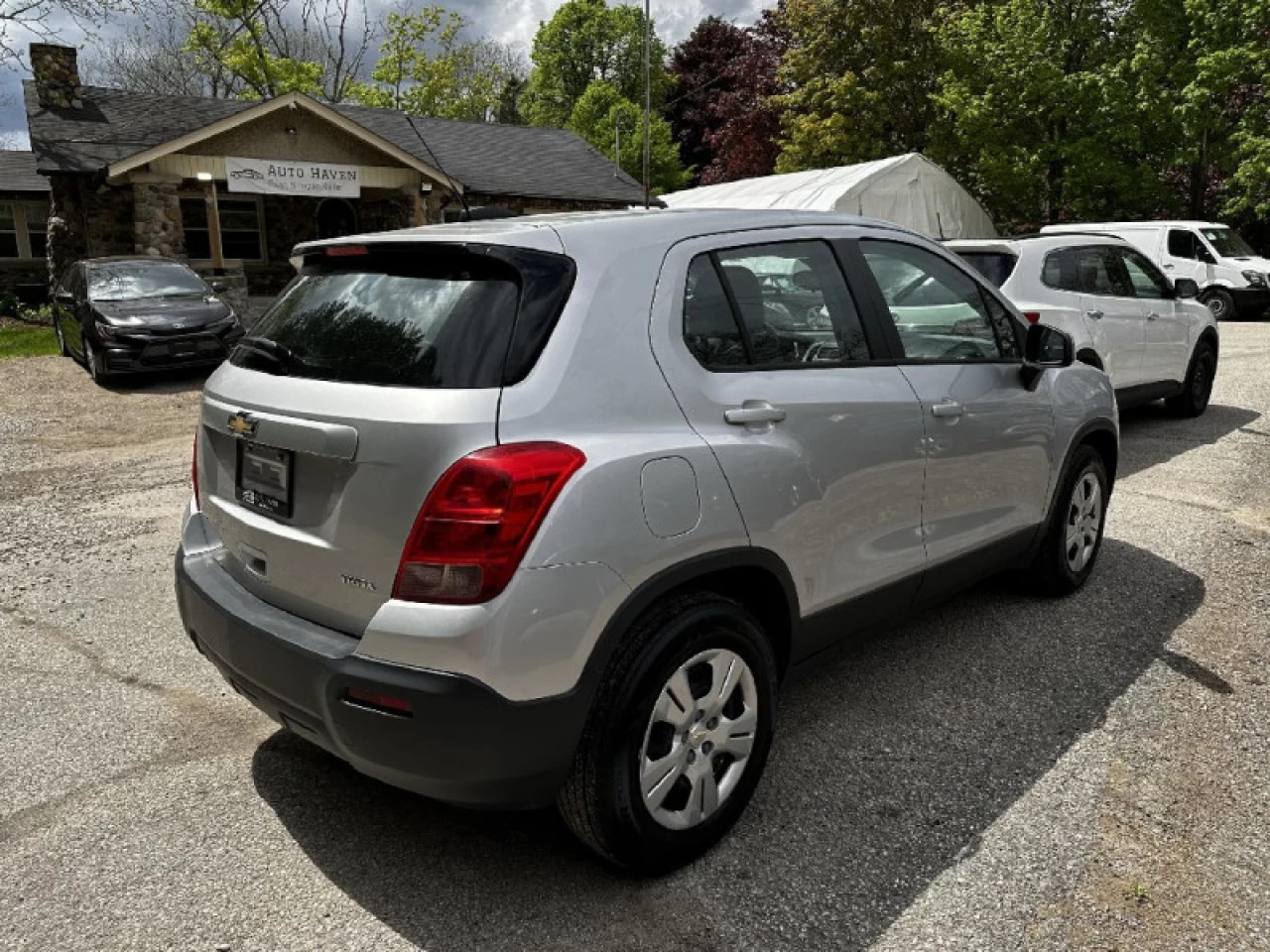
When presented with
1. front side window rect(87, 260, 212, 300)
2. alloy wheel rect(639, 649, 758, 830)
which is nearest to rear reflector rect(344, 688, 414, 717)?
alloy wheel rect(639, 649, 758, 830)

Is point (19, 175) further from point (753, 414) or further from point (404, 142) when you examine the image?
point (753, 414)

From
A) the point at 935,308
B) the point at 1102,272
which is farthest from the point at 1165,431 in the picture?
the point at 935,308

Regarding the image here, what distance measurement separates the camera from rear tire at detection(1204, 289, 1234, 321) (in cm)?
1859

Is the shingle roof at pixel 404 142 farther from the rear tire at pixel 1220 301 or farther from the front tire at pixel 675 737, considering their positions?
the front tire at pixel 675 737

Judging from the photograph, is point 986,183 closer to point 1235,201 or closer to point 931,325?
point 1235,201

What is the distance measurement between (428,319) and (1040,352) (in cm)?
262

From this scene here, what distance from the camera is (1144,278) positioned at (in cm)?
818

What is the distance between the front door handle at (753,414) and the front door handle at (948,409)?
0.86 meters

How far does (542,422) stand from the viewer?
7.27 feet

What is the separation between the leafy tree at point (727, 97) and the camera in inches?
1350

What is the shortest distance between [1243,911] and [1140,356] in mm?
6554

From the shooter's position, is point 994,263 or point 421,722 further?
point 994,263

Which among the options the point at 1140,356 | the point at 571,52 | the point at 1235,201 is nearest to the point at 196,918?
the point at 1140,356

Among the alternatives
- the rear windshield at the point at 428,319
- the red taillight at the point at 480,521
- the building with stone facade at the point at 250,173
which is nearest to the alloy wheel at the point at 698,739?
the red taillight at the point at 480,521
